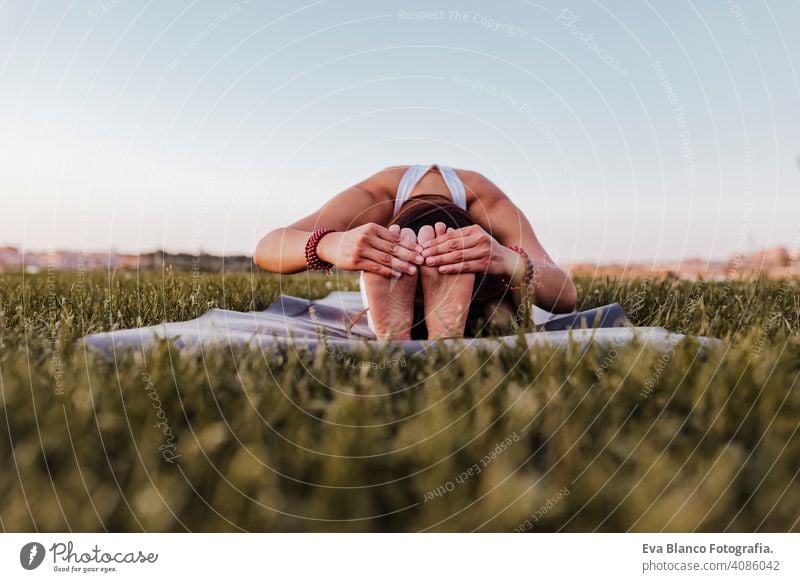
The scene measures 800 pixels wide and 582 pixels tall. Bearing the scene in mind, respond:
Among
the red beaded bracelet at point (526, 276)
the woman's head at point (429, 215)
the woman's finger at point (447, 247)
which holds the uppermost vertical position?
the woman's head at point (429, 215)

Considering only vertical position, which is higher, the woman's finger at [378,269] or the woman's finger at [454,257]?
the woman's finger at [454,257]

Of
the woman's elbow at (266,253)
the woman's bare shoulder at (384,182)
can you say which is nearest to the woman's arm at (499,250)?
the woman's bare shoulder at (384,182)

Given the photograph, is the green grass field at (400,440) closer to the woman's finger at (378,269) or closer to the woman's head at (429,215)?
the woman's finger at (378,269)

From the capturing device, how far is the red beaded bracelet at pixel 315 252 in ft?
10.1

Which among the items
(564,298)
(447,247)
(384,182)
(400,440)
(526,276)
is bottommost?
(400,440)

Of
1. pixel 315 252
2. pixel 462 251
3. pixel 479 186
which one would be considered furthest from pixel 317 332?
pixel 479 186

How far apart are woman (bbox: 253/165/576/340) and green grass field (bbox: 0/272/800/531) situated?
613mm

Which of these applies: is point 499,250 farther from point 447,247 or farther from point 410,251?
point 410,251

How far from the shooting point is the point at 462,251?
2.72 meters

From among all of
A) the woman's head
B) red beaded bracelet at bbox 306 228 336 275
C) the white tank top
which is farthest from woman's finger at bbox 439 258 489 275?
the white tank top

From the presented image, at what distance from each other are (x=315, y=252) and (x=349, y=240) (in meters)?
0.39

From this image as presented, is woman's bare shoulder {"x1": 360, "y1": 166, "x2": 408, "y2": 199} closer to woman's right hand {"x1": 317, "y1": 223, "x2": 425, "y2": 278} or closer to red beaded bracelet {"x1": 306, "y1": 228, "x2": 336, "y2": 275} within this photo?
red beaded bracelet {"x1": 306, "y1": 228, "x2": 336, "y2": 275}

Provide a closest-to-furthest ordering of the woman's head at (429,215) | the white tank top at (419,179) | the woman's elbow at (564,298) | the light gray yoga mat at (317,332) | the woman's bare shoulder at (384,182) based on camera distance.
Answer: the light gray yoga mat at (317,332) < the woman's head at (429,215) < the woman's elbow at (564,298) < the white tank top at (419,179) < the woman's bare shoulder at (384,182)

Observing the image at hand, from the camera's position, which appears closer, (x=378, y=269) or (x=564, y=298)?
(x=378, y=269)
